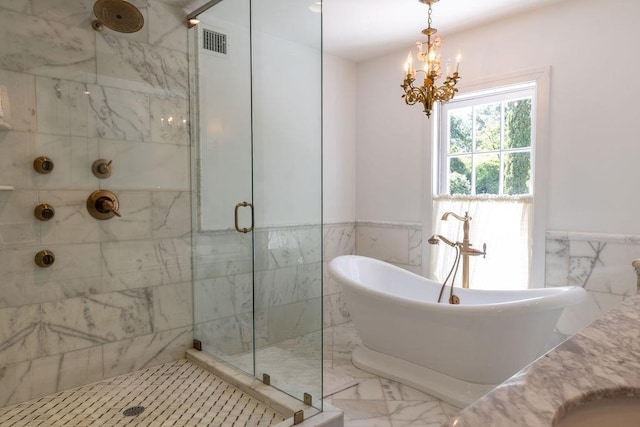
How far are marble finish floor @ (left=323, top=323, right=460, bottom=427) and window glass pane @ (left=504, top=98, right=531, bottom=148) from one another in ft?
6.11

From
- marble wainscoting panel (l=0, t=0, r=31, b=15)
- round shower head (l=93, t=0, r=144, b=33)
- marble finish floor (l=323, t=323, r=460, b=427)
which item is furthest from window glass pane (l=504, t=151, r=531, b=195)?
marble wainscoting panel (l=0, t=0, r=31, b=15)

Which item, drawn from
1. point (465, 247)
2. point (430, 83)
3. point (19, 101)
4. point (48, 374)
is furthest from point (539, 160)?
point (48, 374)

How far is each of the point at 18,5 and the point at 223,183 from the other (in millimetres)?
1358

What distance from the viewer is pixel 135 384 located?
91.1 inches

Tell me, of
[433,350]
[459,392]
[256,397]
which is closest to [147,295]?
[256,397]

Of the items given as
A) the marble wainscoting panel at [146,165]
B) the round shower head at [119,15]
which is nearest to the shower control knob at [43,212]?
the marble wainscoting panel at [146,165]

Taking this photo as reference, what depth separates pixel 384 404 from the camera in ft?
7.53

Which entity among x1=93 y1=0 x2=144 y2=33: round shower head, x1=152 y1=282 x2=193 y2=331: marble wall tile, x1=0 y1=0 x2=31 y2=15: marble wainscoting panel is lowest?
x1=152 y1=282 x2=193 y2=331: marble wall tile

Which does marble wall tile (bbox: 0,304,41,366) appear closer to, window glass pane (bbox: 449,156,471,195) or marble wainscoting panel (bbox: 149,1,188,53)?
marble wainscoting panel (bbox: 149,1,188,53)

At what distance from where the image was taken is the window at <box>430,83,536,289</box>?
2.87m

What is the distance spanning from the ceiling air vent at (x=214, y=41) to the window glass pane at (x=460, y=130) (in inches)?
73.3

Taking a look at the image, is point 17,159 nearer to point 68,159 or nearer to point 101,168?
point 68,159

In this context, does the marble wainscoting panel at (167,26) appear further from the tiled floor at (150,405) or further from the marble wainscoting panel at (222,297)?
the tiled floor at (150,405)

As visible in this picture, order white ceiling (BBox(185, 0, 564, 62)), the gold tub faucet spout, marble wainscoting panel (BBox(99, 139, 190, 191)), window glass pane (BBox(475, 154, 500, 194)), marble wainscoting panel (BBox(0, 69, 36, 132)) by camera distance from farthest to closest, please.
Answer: window glass pane (BBox(475, 154, 500, 194)) → the gold tub faucet spout → white ceiling (BBox(185, 0, 564, 62)) → marble wainscoting panel (BBox(99, 139, 190, 191)) → marble wainscoting panel (BBox(0, 69, 36, 132))
